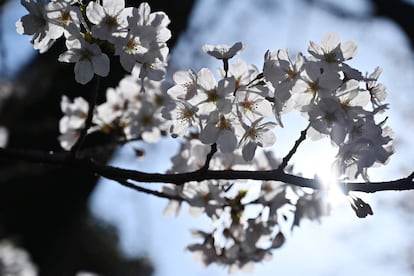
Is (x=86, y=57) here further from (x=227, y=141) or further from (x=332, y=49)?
(x=332, y=49)

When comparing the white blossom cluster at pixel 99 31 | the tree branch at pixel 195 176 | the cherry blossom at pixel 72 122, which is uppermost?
the white blossom cluster at pixel 99 31

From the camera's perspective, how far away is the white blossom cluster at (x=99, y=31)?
0.95 m

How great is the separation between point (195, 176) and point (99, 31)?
25cm

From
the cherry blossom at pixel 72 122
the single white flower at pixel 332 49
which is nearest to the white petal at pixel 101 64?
the single white flower at pixel 332 49

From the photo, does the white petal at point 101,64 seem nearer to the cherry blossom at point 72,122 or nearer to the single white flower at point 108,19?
the single white flower at point 108,19

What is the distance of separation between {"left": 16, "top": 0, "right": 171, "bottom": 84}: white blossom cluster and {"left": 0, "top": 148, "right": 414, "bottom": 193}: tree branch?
0.15 m

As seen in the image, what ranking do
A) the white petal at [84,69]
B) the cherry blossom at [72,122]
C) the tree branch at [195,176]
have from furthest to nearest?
the cherry blossom at [72,122] → the white petal at [84,69] → the tree branch at [195,176]

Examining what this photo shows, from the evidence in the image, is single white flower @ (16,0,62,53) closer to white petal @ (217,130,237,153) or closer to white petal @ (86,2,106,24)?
white petal @ (86,2,106,24)

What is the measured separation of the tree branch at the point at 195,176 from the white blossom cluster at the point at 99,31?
148mm


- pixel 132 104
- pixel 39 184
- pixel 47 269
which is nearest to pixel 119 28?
pixel 132 104

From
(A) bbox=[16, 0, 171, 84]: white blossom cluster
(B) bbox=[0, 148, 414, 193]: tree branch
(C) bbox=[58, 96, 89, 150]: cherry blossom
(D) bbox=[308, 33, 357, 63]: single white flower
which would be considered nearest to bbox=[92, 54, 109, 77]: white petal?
(A) bbox=[16, 0, 171, 84]: white blossom cluster

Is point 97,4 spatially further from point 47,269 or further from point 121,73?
point 47,269

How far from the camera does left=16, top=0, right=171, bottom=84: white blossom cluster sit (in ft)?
3.10

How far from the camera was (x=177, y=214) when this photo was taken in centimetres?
138
